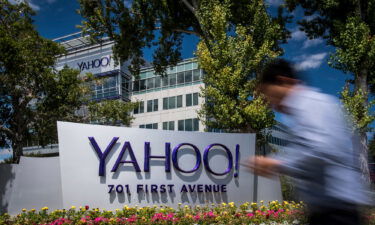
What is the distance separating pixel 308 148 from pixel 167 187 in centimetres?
869

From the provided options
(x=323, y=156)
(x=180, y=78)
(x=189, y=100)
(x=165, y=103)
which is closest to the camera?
(x=323, y=156)

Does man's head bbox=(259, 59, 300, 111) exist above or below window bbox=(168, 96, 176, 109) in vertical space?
below

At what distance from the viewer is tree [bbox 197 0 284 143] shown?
15750mm

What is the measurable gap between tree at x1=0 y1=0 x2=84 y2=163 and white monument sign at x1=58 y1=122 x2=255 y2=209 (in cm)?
1280

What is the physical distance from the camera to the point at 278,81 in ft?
9.15

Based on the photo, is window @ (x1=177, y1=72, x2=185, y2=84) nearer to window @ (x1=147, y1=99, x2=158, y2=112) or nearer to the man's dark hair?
window @ (x1=147, y1=99, x2=158, y2=112)

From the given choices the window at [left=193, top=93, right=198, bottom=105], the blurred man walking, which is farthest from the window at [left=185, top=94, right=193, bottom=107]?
the blurred man walking

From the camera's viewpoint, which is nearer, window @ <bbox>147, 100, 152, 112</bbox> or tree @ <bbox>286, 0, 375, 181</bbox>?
tree @ <bbox>286, 0, 375, 181</bbox>

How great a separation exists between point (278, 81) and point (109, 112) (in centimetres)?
2729

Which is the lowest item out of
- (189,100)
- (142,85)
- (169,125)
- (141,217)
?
(141,217)

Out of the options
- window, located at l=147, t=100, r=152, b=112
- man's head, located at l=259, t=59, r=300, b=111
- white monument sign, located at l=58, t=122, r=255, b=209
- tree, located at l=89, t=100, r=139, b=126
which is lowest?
white monument sign, located at l=58, t=122, r=255, b=209

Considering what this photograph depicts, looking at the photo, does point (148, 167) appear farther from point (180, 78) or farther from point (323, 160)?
point (180, 78)

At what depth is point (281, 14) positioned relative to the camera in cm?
1989

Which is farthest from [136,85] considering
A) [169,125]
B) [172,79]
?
[169,125]
